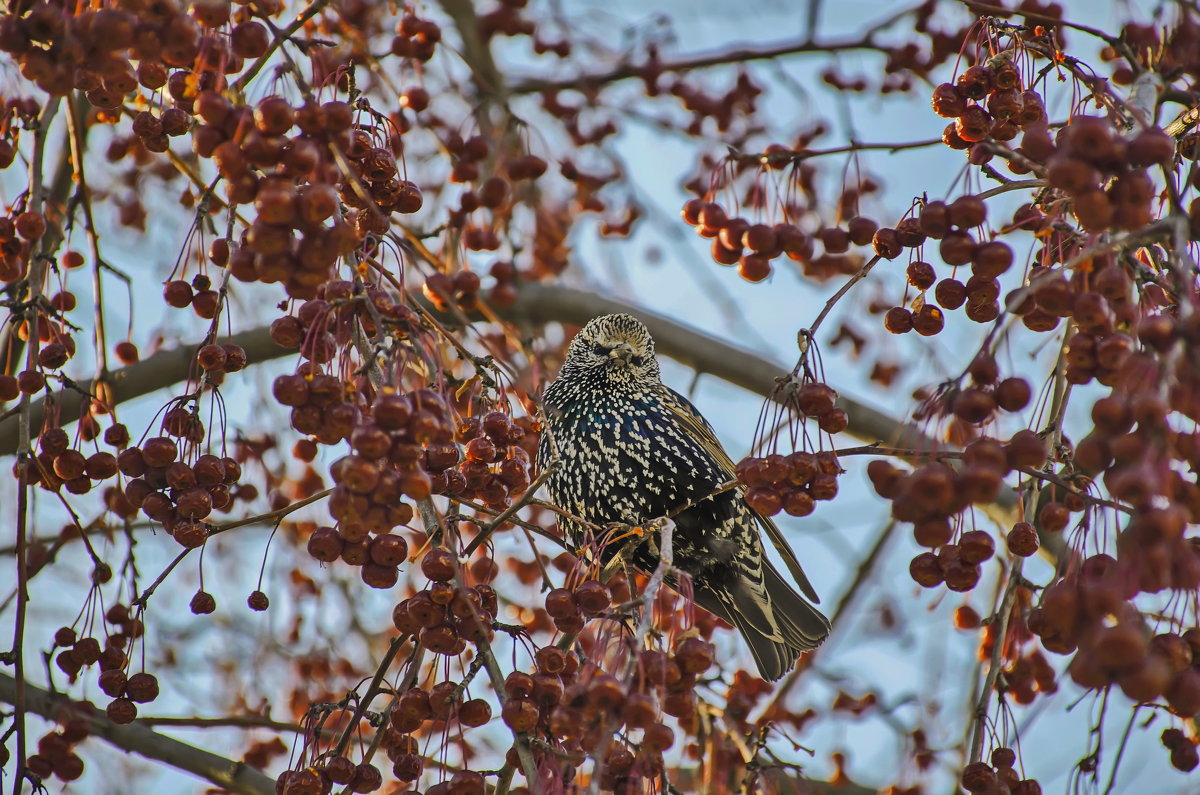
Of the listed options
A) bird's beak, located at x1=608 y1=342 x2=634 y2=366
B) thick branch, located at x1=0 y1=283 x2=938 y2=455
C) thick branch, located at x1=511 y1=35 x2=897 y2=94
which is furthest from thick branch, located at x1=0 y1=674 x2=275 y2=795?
thick branch, located at x1=511 y1=35 x2=897 y2=94

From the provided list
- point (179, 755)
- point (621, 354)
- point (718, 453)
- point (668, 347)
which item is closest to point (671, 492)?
point (718, 453)

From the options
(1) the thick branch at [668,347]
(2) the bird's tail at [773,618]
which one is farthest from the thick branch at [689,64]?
(2) the bird's tail at [773,618]

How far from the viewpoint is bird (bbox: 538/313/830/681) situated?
12.4ft

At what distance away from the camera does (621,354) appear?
155 inches

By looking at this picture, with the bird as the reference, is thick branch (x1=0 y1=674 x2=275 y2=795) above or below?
below

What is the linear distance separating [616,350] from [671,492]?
0.54 meters

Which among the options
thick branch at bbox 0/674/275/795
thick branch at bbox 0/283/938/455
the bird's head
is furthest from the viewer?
the bird's head

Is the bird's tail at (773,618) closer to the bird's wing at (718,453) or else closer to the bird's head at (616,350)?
the bird's wing at (718,453)

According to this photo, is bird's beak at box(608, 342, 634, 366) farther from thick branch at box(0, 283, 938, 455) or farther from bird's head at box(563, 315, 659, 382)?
thick branch at box(0, 283, 938, 455)

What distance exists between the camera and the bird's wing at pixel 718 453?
12.2 feet

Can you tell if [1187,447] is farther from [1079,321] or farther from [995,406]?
[995,406]

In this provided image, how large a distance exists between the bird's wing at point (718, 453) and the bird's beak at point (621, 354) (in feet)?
0.72

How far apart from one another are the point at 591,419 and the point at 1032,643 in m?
1.57

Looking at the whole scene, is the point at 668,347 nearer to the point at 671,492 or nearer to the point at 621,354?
the point at 621,354
